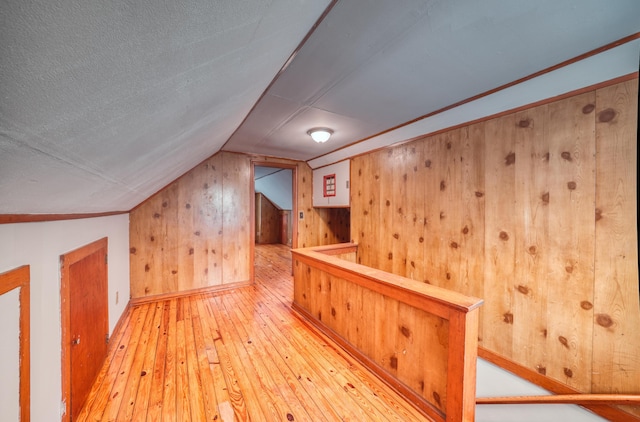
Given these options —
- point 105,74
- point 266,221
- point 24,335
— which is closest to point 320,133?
point 105,74

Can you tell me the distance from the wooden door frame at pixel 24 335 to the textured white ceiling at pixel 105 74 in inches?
10.7

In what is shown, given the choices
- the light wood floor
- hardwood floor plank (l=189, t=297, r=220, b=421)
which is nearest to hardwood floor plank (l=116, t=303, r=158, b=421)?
the light wood floor

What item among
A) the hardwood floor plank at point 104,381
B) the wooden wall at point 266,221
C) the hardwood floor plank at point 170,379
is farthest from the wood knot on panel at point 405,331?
the wooden wall at point 266,221

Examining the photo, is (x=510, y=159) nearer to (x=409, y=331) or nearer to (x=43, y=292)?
(x=409, y=331)

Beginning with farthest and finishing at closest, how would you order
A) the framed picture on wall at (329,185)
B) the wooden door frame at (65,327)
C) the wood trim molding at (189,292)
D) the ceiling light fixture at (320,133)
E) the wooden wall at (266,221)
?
the wooden wall at (266,221)
the framed picture on wall at (329,185)
the wood trim molding at (189,292)
the ceiling light fixture at (320,133)
the wooden door frame at (65,327)

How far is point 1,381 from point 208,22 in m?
1.37

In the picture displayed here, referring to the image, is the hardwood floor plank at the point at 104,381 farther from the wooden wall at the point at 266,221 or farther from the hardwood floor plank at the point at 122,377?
the wooden wall at the point at 266,221

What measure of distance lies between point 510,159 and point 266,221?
6807 millimetres

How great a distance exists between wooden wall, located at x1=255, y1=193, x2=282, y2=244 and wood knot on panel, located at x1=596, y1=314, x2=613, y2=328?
23.2ft

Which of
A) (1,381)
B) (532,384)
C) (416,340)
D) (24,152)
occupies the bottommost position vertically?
(532,384)

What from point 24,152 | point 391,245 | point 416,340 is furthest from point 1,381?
point 391,245

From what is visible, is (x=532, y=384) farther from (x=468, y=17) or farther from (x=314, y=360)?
(x=468, y=17)

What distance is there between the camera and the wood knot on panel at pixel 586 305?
1586 millimetres

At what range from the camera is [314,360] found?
2012 millimetres
